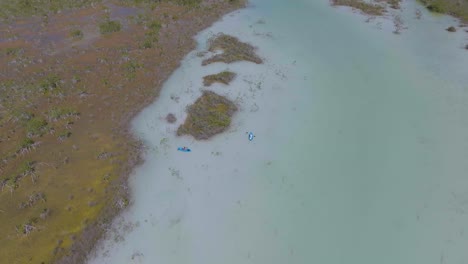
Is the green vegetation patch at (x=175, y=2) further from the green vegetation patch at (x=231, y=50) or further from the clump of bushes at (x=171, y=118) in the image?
the clump of bushes at (x=171, y=118)

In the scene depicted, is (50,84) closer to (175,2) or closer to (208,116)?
(208,116)

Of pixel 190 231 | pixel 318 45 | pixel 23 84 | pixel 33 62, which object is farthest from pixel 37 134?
pixel 318 45

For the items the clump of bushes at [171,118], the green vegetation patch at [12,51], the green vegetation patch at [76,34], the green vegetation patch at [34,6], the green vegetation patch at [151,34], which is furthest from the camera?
the green vegetation patch at [34,6]

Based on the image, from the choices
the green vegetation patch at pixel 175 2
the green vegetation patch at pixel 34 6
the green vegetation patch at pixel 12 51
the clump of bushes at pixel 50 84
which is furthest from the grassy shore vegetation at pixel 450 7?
the green vegetation patch at pixel 12 51

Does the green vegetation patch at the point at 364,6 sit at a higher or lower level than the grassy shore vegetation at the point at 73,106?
higher

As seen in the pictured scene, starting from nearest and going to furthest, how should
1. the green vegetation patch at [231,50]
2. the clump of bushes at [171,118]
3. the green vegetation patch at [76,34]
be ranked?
the clump of bushes at [171,118], the green vegetation patch at [231,50], the green vegetation patch at [76,34]

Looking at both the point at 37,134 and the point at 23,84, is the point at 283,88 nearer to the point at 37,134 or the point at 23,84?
the point at 37,134

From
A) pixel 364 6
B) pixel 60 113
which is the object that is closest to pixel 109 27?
pixel 60 113
